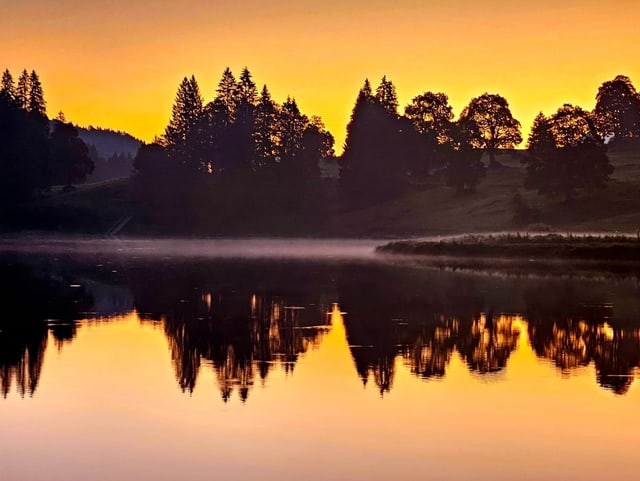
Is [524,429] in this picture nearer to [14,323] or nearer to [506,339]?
[506,339]

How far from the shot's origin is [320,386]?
2191cm

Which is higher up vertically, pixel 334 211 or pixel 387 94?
pixel 387 94

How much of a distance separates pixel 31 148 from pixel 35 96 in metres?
35.5

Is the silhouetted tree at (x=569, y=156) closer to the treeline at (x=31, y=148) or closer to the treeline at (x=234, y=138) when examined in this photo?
the treeline at (x=234, y=138)

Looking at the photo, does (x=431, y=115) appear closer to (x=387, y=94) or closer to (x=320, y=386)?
(x=387, y=94)

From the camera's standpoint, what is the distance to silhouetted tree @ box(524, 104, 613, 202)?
4779 inches

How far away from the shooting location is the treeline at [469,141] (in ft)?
402

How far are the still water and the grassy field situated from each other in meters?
77.4

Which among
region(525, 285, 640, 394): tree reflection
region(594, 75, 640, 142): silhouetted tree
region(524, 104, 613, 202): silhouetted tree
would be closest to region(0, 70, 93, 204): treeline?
region(524, 104, 613, 202): silhouetted tree

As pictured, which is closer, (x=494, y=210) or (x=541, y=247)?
(x=541, y=247)

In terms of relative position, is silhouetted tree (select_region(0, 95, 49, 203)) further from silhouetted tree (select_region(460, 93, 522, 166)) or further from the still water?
the still water

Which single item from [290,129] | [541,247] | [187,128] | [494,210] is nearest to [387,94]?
[290,129]

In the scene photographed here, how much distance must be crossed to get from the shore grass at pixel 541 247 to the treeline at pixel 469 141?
4352 centimetres

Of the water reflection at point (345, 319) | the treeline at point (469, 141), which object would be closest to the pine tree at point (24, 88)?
the treeline at point (469, 141)
